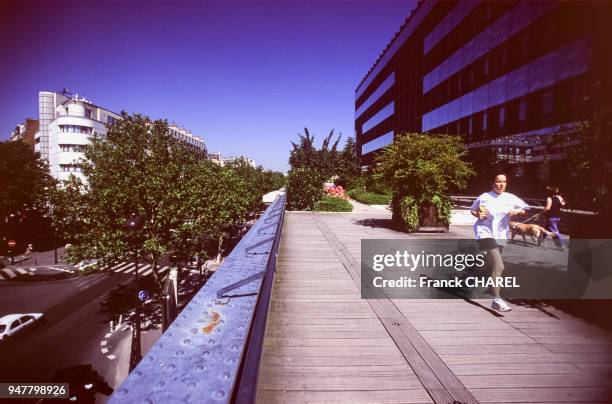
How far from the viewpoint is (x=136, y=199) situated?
17031mm

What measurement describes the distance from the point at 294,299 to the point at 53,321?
71.9 feet

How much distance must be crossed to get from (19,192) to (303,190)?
38.1 meters

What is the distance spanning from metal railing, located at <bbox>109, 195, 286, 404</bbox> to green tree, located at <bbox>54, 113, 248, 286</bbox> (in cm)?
1398

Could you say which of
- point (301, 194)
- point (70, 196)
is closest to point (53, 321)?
point (70, 196)

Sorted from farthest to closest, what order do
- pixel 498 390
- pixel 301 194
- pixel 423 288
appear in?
pixel 301 194
pixel 423 288
pixel 498 390

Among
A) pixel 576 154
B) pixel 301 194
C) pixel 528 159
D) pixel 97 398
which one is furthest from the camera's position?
pixel 528 159

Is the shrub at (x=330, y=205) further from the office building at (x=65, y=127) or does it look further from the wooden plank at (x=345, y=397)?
the office building at (x=65, y=127)

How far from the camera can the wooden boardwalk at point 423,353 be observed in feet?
8.50

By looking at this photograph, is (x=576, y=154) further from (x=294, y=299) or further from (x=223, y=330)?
(x=223, y=330)

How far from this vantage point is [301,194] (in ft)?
66.4

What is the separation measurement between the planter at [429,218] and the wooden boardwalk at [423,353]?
299 inches

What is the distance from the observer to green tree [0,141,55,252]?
36875mm

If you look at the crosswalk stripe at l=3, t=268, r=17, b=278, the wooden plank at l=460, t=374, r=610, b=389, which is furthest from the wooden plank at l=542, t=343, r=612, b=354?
the crosswalk stripe at l=3, t=268, r=17, b=278

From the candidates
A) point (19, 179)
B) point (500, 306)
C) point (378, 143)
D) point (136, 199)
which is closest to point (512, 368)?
point (500, 306)
